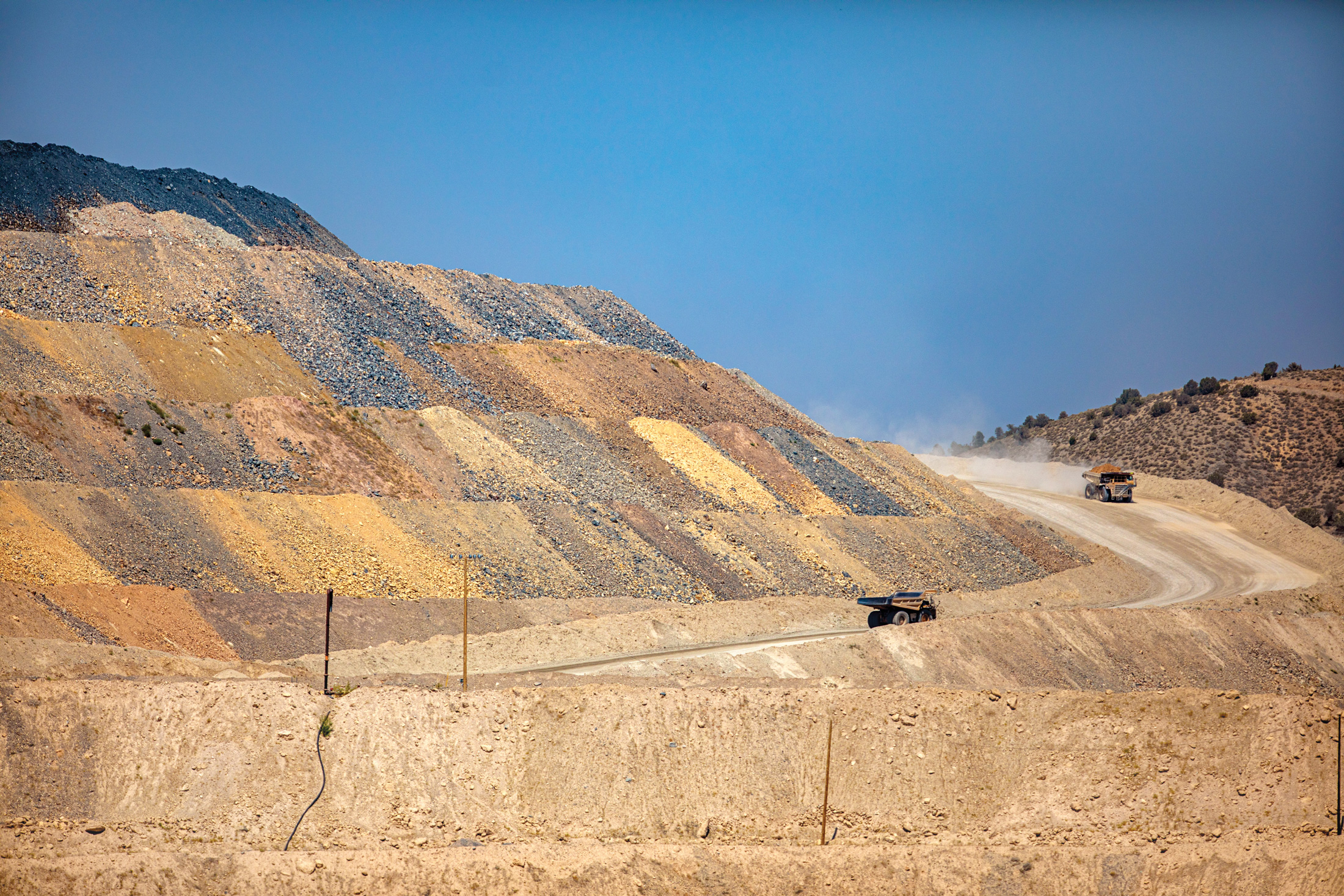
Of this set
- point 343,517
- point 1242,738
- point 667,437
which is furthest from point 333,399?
point 1242,738

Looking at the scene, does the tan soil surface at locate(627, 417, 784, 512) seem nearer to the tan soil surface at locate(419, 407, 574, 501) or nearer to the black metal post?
the tan soil surface at locate(419, 407, 574, 501)

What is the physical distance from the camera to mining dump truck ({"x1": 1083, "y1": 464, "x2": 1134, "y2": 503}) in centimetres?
5966

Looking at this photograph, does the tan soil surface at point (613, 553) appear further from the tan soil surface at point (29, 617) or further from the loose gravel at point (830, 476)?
the tan soil surface at point (29, 617)

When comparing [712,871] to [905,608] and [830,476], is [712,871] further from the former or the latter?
[830,476]

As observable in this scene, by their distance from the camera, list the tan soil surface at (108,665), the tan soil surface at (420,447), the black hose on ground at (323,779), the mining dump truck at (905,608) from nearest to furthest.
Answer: the black hose on ground at (323,779) → the tan soil surface at (108,665) → the mining dump truck at (905,608) → the tan soil surface at (420,447)

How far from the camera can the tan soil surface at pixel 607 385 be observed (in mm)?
48750

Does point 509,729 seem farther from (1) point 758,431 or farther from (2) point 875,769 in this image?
(1) point 758,431

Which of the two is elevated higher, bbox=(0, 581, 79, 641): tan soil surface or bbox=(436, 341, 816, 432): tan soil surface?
bbox=(436, 341, 816, 432): tan soil surface

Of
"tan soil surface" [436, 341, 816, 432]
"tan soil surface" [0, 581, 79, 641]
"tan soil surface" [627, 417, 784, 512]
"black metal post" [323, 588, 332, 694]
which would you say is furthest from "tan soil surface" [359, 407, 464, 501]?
"tan soil surface" [0, 581, 79, 641]

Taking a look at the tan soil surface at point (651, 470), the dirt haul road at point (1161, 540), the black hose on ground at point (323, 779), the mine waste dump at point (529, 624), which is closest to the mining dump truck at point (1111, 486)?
the dirt haul road at point (1161, 540)

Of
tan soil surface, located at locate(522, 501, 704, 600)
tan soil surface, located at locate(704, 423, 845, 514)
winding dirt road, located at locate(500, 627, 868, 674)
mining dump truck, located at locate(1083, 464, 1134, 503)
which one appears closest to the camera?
winding dirt road, located at locate(500, 627, 868, 674)

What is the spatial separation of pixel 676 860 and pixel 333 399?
87.4 ft

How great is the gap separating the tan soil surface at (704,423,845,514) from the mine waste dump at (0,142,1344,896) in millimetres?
249

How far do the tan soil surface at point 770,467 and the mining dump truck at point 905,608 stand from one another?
10711mm
